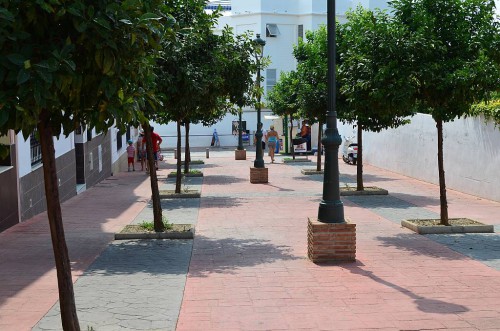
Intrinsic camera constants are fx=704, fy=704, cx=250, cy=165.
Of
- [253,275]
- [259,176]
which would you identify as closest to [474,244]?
[253,275]

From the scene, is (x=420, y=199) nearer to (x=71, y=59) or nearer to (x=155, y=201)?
(x=155, y=201)

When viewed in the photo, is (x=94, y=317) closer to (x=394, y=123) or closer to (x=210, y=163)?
(x=394, y=123)

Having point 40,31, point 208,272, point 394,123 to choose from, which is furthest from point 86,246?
point 394,123

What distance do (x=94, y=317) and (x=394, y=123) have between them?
40.8ft

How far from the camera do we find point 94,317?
7367mm

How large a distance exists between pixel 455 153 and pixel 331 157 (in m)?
11.2

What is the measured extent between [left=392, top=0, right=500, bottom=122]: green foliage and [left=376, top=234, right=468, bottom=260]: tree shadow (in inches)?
87.0

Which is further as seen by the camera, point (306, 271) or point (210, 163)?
point (210, 163)

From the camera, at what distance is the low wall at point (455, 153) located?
712 inches

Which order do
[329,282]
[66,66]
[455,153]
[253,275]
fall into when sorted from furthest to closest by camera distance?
[455,153] → [253,275] → [329,282] → [66,66]

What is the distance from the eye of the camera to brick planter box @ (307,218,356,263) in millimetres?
10078

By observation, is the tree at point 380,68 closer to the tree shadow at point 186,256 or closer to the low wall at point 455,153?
the tree shadow at point 186,256

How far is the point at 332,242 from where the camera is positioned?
10.1 meters

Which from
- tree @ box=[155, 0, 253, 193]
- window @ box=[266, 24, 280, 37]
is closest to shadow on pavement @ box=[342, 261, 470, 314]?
tree @ box=[155, 0, 253, 193]
